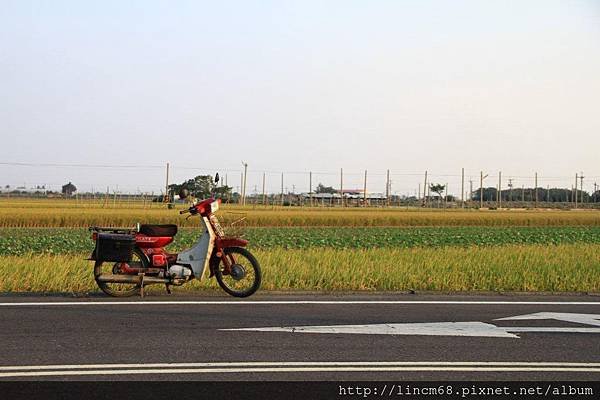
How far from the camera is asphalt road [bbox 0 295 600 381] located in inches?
239

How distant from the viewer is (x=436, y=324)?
8.34m

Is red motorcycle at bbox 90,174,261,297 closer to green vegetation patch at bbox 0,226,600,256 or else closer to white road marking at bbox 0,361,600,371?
white road marking at bbox 0,361,600,371

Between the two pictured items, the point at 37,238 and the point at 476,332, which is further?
the point at 37,238

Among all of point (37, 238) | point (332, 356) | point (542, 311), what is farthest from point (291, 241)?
point (332, 356)

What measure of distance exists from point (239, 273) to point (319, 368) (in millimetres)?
4213

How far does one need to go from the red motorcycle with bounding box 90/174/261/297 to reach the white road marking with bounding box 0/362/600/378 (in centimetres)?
397

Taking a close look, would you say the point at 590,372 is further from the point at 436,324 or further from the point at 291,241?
the point at 291,241

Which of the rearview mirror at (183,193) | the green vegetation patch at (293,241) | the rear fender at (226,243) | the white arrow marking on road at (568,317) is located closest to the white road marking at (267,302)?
the rear fender at (226,243)

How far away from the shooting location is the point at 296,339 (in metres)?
7.37

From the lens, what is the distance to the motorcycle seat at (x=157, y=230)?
1034 cm

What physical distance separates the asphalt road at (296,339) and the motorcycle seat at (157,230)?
3.17ft

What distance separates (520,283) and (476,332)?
15.2ft

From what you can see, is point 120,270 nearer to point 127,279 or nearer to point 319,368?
point 127,279
